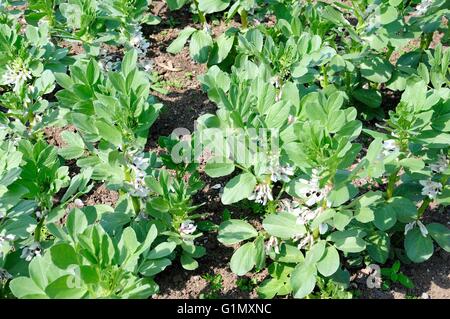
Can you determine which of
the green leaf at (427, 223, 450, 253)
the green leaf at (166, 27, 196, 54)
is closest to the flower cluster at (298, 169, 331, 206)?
the green leaf at (427, 223, 450, 253)

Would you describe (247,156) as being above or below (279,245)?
above

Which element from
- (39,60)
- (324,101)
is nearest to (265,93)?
(324,101)

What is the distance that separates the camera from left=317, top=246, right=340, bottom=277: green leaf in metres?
3.14

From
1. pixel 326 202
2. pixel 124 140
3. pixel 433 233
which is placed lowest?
pixel 433 233

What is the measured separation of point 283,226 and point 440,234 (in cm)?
92

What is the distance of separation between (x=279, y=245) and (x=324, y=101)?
84 centimetres

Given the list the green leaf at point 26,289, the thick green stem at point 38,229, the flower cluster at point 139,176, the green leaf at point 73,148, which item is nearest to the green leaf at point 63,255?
the green leaf at point 26,289

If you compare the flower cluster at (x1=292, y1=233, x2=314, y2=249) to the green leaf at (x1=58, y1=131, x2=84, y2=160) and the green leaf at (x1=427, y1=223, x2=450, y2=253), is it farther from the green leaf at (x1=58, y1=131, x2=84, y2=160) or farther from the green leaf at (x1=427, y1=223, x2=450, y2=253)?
the green leaf at (x1=58, y1=131, x2=84, y2=160)

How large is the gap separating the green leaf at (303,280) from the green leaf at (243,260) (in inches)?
10.9

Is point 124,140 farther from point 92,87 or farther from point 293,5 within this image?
point 293,5

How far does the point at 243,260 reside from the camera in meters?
3.44

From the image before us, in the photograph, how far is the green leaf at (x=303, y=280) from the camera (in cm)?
319

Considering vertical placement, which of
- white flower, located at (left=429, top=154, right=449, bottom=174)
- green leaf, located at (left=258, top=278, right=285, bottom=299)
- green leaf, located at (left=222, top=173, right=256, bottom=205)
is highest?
green leaf, located at (left=222, top=173, right=256, bottom=205)

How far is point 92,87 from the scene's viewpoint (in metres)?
3.48
